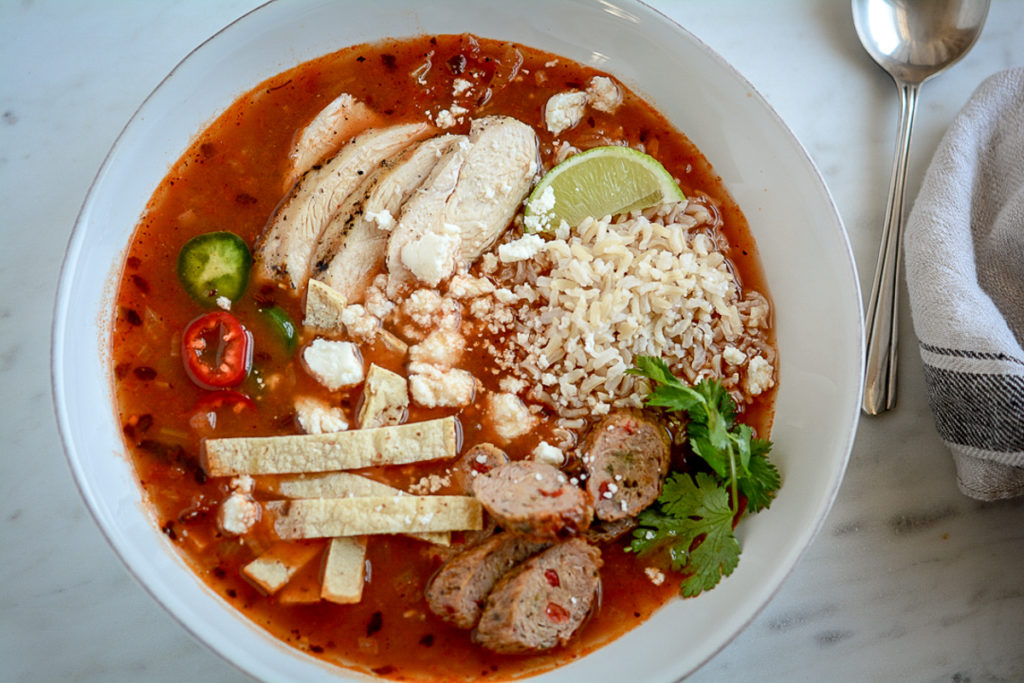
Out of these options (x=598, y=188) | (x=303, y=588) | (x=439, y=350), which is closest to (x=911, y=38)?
(x=598, y=188)

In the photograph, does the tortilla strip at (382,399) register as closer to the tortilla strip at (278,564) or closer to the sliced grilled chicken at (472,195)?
the sliced grilled chicken at (472,195)

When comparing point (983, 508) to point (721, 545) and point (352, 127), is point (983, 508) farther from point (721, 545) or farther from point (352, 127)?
point (352, 127)

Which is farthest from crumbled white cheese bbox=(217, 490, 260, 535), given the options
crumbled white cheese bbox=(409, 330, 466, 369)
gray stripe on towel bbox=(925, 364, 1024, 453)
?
gray stripe on towel bbox=(925, 364, 1024, 453)

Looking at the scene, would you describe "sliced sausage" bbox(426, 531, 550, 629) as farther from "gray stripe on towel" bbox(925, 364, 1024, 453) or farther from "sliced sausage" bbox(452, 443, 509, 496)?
"gray stripe on towel" bbox(925, 364, 1024, 453)

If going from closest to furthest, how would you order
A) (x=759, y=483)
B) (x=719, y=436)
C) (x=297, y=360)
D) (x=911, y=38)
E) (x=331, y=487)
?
1. (x=719, y=436)
2. (x=759, y=483)
3. (x=331, y=487)
4. (x=297, y=360)
5. (x=911, y=38)

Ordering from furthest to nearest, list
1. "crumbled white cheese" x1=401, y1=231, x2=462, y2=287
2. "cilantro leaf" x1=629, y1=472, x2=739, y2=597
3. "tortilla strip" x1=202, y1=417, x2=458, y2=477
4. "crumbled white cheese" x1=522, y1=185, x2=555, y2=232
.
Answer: "crumbled white cheese" x1=522, y1=185, x2=555, y2=232 < "crumbled white cheese" x1=401, y1=231, x2=462, y2=287 < "tortilla strip" x1=202, y1=417, x2=458, y2=477 < "cilantro leaf" x1=629, y1=472, x2=739, y2=597

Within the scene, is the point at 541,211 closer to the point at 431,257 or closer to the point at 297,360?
the point at 431,257
